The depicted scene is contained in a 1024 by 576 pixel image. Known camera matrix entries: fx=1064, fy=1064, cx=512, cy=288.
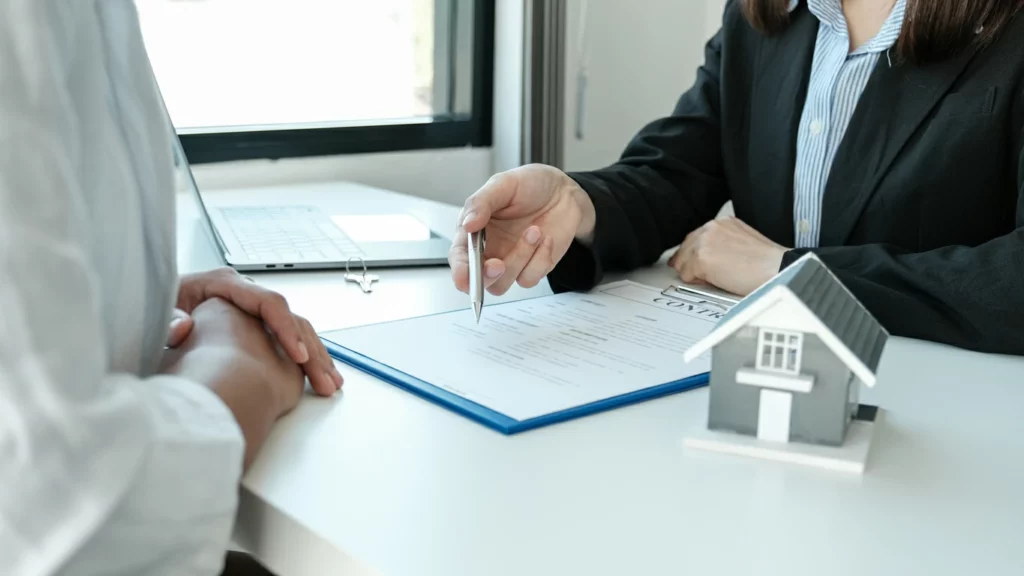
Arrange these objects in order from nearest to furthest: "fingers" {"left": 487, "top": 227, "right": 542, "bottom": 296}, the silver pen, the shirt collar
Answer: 1. the silver pen
2. "fingers" {"left": 487, "top": 227, "right": 542, "bottom": 296}
3. the shirt collar

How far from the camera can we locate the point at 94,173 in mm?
652

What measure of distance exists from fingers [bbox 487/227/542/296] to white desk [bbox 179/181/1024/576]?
299 millimetres

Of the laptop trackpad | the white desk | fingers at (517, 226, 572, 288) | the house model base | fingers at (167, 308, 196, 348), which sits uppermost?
fingers at (167, 308, 196, 348)

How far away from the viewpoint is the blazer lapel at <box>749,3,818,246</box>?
4.59 feet

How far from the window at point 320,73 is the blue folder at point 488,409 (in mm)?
1294

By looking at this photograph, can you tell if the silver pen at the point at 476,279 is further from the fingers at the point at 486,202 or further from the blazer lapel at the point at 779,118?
the blazer lapel at the point at 779,118

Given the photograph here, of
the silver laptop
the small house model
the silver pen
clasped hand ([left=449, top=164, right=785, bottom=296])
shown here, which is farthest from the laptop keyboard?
the small house model

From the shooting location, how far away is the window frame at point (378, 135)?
6.94 feet

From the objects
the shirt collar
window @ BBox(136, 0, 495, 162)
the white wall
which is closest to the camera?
the shirt collar

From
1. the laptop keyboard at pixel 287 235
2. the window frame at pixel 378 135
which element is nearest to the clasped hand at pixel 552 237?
the laptop keyboard at pixel 287 235

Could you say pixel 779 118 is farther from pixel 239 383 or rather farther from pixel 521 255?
pixel 239 383

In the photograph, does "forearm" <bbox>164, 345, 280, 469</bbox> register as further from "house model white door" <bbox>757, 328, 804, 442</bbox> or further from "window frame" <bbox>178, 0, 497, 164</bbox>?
"window frame" <bbox>178, 0, 497, 164</bbox>

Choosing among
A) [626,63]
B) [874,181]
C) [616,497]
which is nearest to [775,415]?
[616,497]

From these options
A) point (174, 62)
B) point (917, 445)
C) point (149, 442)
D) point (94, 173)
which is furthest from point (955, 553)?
point (174, 62)
